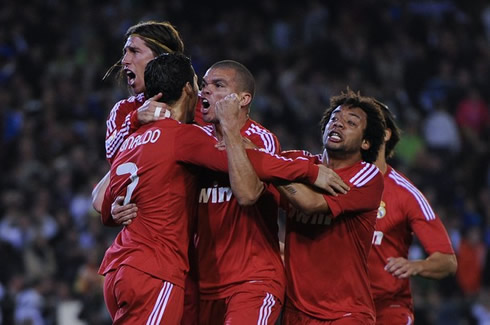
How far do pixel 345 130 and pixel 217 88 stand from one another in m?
0.86

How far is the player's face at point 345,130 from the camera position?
5965mm

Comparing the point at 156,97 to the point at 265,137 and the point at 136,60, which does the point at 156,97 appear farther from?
the point at 136,60

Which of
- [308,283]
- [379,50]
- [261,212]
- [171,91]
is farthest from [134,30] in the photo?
[379,50]

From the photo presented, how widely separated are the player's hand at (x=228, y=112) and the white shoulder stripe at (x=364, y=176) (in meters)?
0.84

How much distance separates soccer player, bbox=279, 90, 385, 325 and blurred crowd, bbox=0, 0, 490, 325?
5337mm

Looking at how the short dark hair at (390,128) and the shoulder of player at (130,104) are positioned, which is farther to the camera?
the short dark hair at (390,128)

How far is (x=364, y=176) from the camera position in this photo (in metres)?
5.84

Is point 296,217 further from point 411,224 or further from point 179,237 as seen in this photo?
point 411,224

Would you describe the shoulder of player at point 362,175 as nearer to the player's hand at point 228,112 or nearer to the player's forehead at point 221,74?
the player's hand at point 228,112

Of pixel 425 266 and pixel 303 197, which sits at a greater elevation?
pixel 303 197

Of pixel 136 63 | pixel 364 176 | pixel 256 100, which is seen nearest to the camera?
pixel 364 176

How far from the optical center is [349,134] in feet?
19.7

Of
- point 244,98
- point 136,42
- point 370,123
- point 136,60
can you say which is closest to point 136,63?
point 136,60

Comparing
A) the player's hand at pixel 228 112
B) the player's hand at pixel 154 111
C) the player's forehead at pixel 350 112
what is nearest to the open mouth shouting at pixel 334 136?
the player's forehead at pixel 350 112
